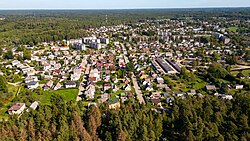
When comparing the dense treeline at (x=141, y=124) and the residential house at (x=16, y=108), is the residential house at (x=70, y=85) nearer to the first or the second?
the residential house at (x=16, y=108)

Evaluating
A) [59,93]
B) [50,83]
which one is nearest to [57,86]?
[50,83]

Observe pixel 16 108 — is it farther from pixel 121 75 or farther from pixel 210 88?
pixel 210 88

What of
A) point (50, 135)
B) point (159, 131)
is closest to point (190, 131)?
point (159, 131)

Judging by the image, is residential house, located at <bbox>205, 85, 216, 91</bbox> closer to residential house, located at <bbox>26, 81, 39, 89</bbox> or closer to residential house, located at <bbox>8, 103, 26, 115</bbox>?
residential house, located at <bbox>8, 103, 26, 115</bbox>

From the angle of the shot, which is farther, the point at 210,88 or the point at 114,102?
the point at 210,88

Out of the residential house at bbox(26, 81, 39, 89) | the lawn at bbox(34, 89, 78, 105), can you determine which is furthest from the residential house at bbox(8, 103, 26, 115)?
the residential house at bbox(26, 81, 39, 89)

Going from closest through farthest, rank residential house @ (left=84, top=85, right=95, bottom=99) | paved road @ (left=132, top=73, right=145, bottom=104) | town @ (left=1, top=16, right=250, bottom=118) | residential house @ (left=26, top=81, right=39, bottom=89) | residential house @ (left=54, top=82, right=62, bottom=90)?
paved road @ (left=132, top=73, right=145, bottom=104) → residential house @ (left=84, top=85, right=95, bottom=99) → town @ (left=1, top=16, right=250, bottom=118) → residential house @ (left=54, top=82, right=62, bottom=90) → residential house @ (left=26, top=81, right=39, bottom=89)

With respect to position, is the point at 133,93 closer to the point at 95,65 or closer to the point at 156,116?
the point at 156,116
